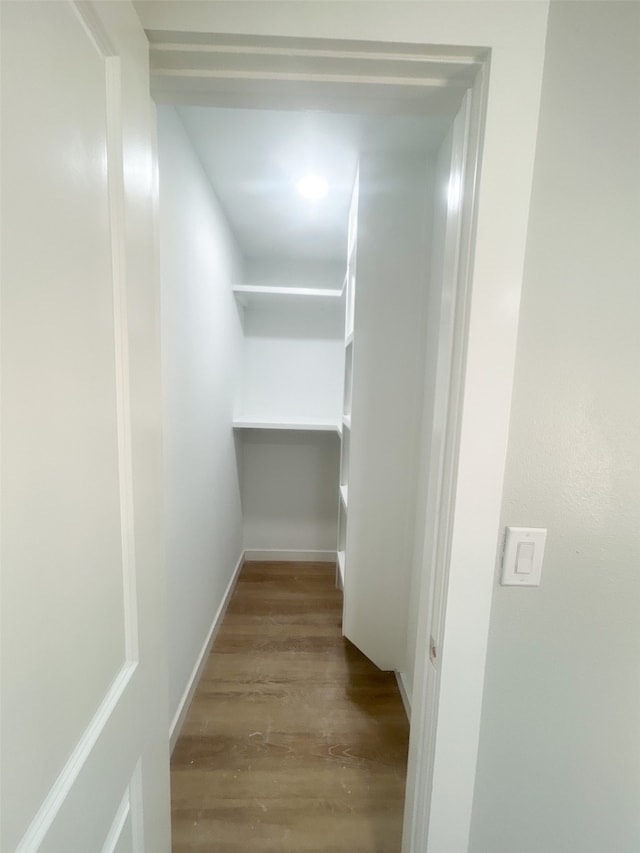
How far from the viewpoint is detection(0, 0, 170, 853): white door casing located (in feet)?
1.26

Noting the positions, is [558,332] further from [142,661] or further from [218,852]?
[218,852]

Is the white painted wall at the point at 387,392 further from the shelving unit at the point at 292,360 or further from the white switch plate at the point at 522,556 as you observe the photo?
the shelving unit at the point at 292,360

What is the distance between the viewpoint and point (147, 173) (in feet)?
2.17

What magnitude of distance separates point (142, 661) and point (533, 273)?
1.06 m

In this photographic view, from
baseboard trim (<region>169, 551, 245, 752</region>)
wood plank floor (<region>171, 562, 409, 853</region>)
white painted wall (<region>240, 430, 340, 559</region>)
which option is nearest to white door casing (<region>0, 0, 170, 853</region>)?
wood plank floor (<region>171, 562, 409, 853</region>)

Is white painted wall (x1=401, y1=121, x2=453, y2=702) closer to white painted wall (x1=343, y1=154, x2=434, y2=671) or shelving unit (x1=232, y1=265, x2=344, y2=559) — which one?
white painted wall (x1=343, y1=154, x2=434, y2=671)

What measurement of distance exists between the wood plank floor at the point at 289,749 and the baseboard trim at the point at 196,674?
0.04 meters

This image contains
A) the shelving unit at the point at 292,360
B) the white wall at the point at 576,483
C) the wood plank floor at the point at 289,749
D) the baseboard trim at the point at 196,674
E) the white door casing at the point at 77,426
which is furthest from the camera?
the shelving unit at the point at 292,360

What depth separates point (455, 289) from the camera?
2.24 ft

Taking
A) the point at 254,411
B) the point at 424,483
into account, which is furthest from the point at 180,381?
the point at 254,411

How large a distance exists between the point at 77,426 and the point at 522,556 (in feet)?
2.65

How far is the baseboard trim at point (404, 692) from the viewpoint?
1.58 meters

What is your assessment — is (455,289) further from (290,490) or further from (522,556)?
(290,490)

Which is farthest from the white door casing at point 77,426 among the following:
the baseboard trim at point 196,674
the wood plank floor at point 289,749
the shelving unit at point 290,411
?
the shelving unit at point 290,411
